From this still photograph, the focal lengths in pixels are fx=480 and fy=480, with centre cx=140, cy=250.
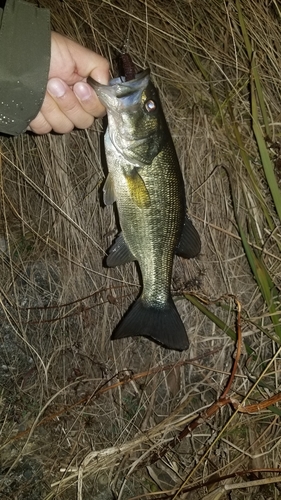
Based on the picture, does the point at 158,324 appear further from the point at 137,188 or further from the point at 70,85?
the point at 70,85

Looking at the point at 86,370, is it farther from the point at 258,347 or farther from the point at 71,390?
the point at 258,347

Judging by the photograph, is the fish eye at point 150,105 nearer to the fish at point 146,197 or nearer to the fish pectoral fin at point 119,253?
the fish at point 146,197

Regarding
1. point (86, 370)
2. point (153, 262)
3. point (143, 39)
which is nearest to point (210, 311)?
point (153, 262)

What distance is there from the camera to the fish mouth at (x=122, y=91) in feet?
6.73

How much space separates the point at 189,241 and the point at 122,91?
2.75ft

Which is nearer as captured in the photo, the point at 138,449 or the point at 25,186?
the point at 138,449

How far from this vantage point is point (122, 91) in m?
2.06

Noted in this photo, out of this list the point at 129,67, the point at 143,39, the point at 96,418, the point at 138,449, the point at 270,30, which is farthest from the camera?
the point at 96,418

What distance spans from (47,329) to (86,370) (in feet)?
1.39

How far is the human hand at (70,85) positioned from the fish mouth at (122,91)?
0.30ft

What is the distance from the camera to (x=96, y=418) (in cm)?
334

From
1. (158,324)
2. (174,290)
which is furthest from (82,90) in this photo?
(174,290)

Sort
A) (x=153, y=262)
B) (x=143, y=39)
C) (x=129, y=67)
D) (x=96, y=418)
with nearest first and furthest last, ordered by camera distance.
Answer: (x=129, y=67) → (x=153, y=262) → (x=143, y=39) → (x=96, y=418)

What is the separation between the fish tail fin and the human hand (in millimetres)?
A: 982
